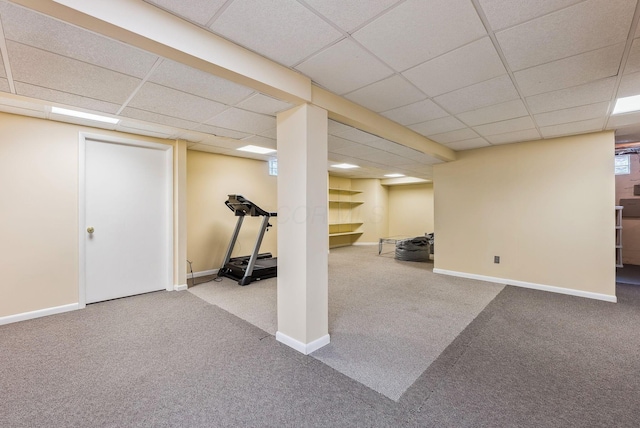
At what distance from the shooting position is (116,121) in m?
3.25

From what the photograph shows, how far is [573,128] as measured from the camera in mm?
3551

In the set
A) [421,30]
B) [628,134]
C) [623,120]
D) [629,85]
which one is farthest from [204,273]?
[628,134]

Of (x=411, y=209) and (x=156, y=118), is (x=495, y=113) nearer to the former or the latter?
(x=156, y=118)

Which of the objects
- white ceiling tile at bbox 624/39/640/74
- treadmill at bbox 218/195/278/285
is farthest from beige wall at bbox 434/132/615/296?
treadmill at bbox 218/195/278/285

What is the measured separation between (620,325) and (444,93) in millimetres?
3134

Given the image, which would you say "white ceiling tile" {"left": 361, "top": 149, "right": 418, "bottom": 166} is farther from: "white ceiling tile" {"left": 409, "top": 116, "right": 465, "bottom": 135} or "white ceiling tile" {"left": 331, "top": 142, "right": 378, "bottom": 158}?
"white ceiling tile" {"left": 409, "top": 116, "right": 465, "bottom": 135}

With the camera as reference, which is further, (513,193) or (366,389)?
(513,193)

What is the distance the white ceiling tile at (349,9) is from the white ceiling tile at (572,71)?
4.67 ft

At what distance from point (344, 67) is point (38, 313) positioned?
13.8 feet

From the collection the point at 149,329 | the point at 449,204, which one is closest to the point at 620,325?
the point at 449,204

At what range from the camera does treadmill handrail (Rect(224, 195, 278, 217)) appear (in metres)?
4.61

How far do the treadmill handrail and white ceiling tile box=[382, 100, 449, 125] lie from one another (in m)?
2.48

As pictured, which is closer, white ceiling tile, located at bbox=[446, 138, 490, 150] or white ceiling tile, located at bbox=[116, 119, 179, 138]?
white ceiling tile, located at bbox=[116, 119, 179, 138]

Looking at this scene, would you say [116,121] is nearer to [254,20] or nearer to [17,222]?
[17,222]
